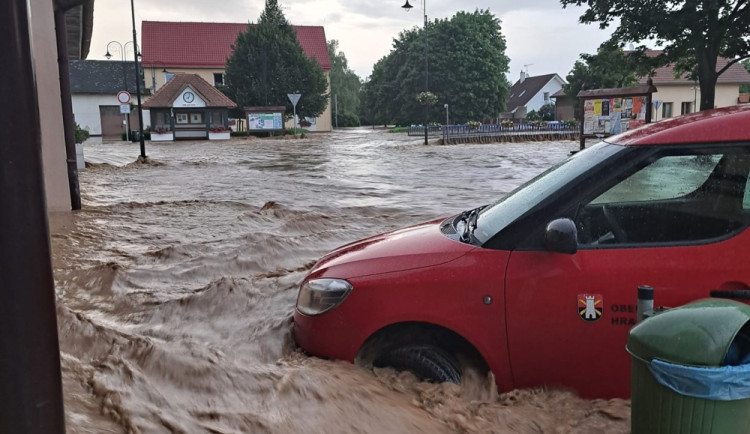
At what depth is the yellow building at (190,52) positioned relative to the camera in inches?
2530

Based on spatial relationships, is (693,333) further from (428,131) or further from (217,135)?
(217,135)

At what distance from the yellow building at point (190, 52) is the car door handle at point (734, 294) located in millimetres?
60807

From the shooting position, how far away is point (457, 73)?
206ft

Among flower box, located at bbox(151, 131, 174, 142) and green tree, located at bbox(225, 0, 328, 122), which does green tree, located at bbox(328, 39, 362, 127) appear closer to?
green tree, located at bbox(225, 0, 328, 122)

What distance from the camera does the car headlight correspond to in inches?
139

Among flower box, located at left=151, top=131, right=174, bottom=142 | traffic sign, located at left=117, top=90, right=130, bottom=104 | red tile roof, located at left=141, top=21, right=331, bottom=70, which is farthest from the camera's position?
red tile roof, located at left=141, top=21, right=331, bottom=70

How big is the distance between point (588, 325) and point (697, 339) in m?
1.11

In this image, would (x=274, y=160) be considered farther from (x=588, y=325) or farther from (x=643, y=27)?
(x=588, y=325)

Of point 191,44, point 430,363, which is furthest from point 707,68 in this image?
point 191,44

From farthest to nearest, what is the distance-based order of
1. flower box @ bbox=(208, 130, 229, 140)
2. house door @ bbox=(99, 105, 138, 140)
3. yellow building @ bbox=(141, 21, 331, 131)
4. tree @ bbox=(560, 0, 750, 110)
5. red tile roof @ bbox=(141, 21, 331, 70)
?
red tile roof @ bbox=(141, 21, 331, 70)
yellow building @ bbox=(141, 21, 331, 131)
house door @ bbox=(99, 105, 138, 140)
flower box @ bbox=(208, 130, 229, 140)
tree @ bbox=(560, 0, 750, 110)

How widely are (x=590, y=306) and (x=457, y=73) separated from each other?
6155cm

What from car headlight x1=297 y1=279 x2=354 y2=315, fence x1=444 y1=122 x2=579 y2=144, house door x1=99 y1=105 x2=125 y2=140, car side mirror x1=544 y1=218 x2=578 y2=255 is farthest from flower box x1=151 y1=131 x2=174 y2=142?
car side mirror x1=544 y1=218 x2=578 y2=255

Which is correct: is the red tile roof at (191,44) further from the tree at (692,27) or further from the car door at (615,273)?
the car door at (615,273)

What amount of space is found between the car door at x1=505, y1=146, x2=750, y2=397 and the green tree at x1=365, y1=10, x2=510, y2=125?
Result: 60.2 m
